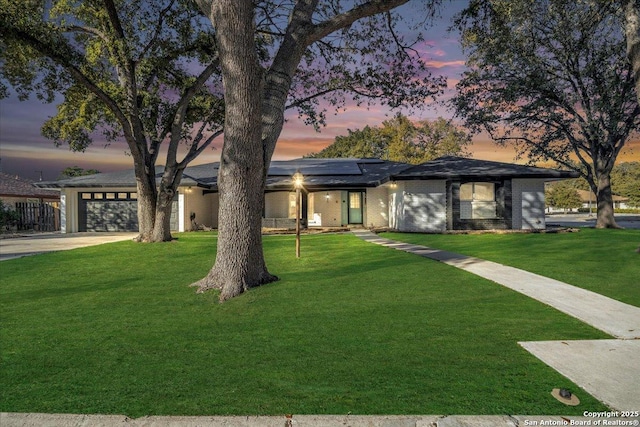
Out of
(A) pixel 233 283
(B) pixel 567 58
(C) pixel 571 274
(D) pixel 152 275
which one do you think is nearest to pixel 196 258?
(D) pixel 152 275

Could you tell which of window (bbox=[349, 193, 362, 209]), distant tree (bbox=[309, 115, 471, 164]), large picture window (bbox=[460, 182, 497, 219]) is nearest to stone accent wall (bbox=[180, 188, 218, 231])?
window (bbox=[349, 193, 362, 209])

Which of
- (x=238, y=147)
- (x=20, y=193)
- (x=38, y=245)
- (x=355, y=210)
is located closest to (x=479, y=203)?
(x=355, y=210)

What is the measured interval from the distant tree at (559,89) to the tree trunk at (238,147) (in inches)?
621

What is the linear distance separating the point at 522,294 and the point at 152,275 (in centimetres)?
744

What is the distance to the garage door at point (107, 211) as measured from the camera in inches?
977

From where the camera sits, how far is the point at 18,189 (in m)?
27.8

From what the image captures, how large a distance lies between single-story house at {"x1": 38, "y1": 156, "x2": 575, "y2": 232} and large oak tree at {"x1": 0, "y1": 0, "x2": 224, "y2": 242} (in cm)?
662

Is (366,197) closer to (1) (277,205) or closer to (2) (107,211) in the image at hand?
(1) (277,205)

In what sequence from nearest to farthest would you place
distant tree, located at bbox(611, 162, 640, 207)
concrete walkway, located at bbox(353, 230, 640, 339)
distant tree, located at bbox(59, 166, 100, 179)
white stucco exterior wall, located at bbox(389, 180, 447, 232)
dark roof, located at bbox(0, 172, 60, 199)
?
concrete walkway, located at bbox(353, 230, 640, 339) → white stucco exterior wall, located at bbox(389, 180, 447, 232) → dark roof, located at bbox(0, 172, 60, 199) → distant tree, located at bbox(59, 166, 100, 179) → distant tree, located at bbox(611, 162, 640, 207)

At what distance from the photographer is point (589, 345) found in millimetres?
4035

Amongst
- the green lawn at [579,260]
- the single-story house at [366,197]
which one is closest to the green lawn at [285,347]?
the green lawn at [579,260]

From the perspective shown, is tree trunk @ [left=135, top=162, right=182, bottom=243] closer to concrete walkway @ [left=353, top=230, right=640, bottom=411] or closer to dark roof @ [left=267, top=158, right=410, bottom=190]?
dark roof @ [left=267, top=158, right=410, bottom=190]

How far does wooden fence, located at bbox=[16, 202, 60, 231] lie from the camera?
25.7m

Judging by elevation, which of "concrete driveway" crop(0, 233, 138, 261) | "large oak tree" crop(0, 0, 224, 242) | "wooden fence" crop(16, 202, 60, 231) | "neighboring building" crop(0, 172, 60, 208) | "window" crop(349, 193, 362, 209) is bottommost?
"concrete driveway" crop(0, 233, 138, 261)
